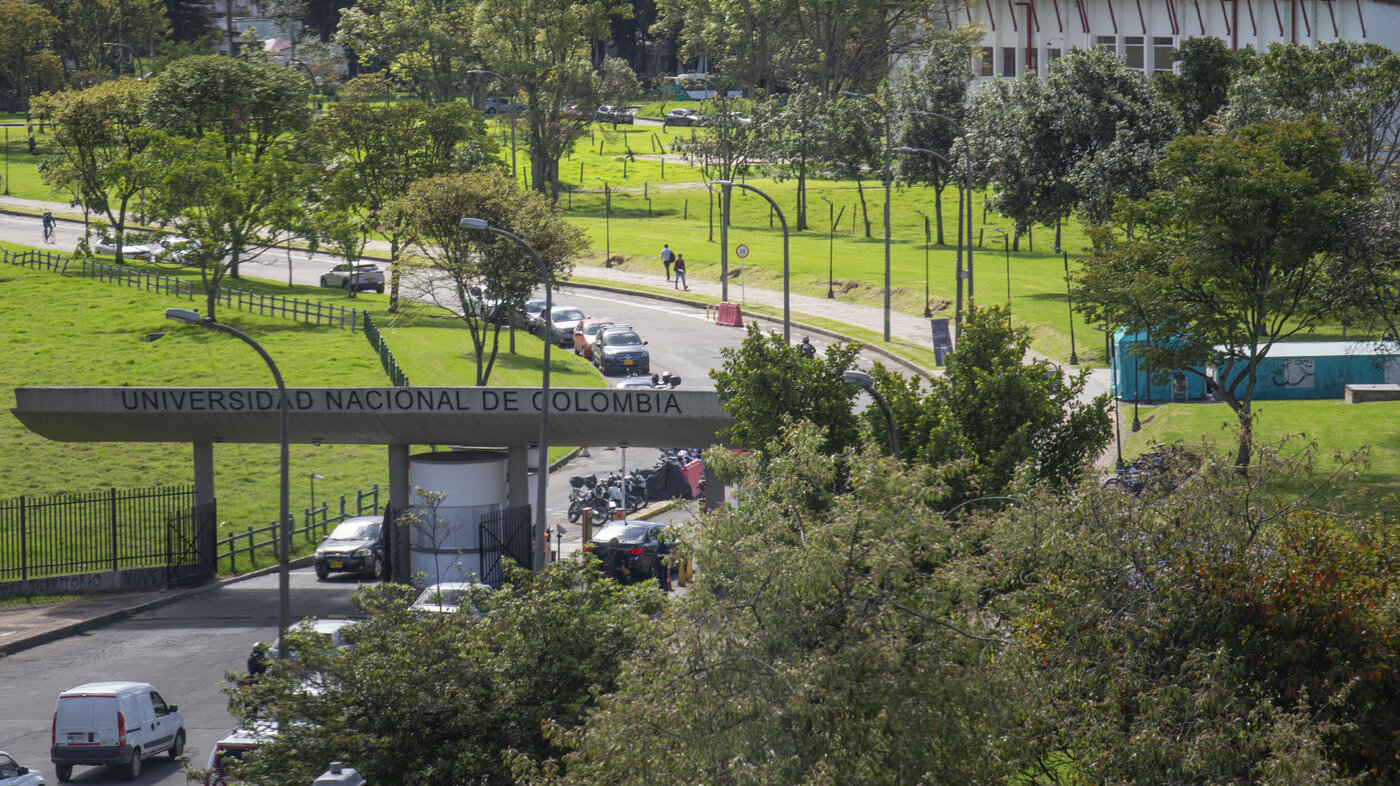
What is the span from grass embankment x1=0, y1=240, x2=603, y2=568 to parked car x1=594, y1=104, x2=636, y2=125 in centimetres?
5509

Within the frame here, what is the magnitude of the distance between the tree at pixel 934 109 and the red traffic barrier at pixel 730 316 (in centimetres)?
1780

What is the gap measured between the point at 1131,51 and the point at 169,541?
7599 cm

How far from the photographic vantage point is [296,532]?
3750cm

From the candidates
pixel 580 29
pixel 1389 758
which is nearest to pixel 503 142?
pixel 580 29

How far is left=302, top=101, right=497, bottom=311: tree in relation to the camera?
57.8 m

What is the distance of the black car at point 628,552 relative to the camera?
2964 centimetres

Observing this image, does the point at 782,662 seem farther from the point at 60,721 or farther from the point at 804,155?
the point at 804,155

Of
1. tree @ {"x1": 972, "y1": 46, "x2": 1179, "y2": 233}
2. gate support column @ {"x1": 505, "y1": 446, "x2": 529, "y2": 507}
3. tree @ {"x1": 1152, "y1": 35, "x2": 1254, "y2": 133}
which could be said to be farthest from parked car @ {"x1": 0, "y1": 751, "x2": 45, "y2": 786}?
tree @ {"x1": 1152, "y1": 35, "x2": 1254, "y2": 133}

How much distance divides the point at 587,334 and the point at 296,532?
18075 millimetres

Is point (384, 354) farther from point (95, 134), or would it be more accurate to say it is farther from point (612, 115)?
point (612, 115)

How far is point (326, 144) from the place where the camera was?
59.3 metres

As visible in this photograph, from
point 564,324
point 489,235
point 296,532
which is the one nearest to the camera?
point 296,532

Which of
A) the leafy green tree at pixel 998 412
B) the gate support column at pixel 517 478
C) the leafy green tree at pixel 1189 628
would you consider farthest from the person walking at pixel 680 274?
the leafy green tree at pixel 1189 628

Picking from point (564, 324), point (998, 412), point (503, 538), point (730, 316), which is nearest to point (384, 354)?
point (564, 324)
